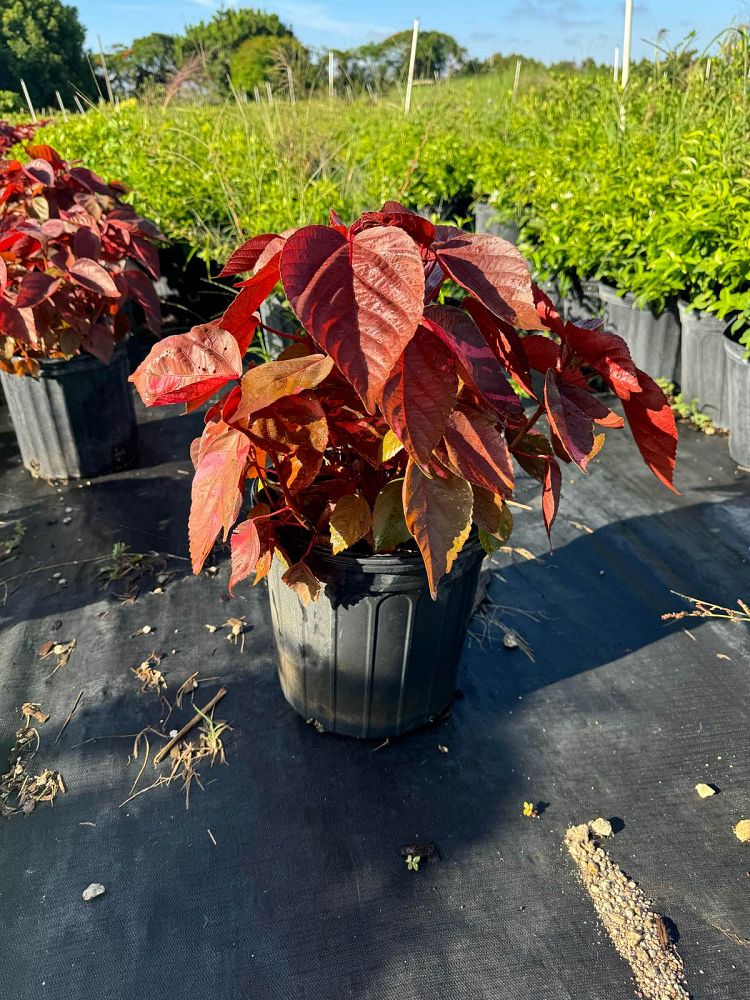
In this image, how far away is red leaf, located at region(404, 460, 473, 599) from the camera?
0.96 m

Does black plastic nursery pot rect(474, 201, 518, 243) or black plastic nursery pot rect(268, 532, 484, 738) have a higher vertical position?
black plastic nursery pot rect(474, 201, 518, 243)

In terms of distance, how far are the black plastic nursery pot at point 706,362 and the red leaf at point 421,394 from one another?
2356 mm

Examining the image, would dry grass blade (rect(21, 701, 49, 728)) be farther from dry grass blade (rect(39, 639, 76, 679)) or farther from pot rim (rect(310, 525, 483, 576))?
pot rim (rect(310, 525, 483, 576))

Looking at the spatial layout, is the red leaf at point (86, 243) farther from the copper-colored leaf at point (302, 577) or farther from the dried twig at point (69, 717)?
the copper-colored leaf at point (302, 577)

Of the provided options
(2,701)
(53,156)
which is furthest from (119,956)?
(53,156)

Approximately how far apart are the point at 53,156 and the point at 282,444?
192cm

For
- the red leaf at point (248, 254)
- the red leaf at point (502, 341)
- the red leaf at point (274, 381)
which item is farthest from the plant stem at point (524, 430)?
the red leaf at point (248, 254)

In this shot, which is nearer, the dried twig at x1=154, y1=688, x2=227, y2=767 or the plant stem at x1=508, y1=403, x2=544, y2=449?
the plant stem at x1=508, y1=403, x2=544, y2=449

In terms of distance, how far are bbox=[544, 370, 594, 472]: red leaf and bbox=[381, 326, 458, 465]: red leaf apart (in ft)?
0.41

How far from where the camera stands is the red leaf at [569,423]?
33.9 inches

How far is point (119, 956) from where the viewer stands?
43.4 inches

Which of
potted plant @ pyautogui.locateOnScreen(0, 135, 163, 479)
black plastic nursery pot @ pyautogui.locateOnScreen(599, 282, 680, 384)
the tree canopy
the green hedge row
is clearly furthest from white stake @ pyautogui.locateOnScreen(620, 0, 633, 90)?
the tree canopy

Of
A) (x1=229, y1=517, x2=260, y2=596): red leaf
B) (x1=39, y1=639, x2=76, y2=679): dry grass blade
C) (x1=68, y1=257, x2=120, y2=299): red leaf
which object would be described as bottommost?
(x1=39, y1=639, x2=76, y2=679): dry grass blade

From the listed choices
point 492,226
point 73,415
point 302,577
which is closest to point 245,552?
point 302,577
